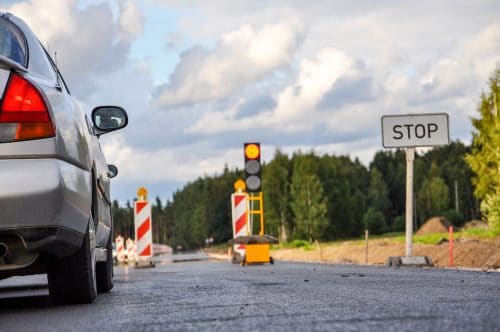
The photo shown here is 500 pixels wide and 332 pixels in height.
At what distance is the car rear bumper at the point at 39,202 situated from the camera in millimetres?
4570

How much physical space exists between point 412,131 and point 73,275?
9.68m

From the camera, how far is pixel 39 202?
4641 millimetres

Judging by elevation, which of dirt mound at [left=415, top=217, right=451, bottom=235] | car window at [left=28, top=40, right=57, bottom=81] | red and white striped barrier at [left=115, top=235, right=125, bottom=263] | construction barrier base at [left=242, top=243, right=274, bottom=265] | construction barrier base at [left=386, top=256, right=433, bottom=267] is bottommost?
dirt mound at [left=415, top=217, right=451, bottom=235]

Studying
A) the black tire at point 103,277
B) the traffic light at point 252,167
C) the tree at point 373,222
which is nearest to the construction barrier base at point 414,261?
the traffic light at point 252,167

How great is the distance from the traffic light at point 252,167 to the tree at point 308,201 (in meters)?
83.7

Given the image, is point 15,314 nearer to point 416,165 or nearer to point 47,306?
point 47,306

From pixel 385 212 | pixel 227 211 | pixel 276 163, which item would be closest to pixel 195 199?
pixel 227 211

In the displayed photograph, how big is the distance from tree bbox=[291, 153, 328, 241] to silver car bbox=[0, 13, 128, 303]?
97578mm

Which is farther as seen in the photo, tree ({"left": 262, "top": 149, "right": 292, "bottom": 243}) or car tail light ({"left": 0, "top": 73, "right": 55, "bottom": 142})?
tree ({"left": 262, "top": 149, "right": 292, "bottom": 243})

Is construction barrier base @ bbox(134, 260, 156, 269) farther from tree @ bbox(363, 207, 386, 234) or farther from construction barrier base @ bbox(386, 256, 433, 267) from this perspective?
tree @ bbox(363, 207, 386, 234)

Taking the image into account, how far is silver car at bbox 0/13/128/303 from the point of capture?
15.2 ft

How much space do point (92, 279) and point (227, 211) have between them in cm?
16286

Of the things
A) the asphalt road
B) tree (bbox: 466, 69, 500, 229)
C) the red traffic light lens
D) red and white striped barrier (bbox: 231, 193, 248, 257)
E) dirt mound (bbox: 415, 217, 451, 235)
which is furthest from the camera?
dirt mound (bbox: 415, 217, 451, 235)

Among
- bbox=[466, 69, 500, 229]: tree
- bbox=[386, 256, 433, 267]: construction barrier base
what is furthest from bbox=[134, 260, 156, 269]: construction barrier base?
bbox=[466, 69, 500, 229]: tree
